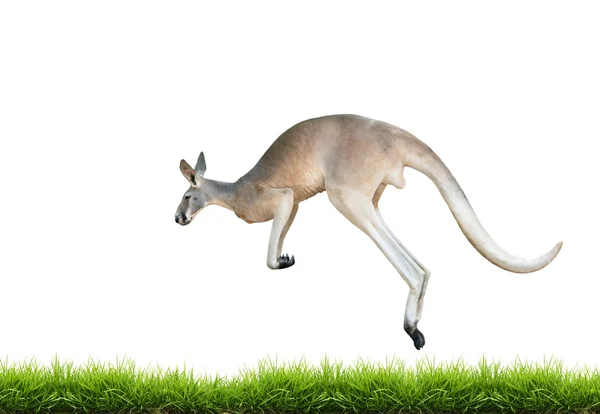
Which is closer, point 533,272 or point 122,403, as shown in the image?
point 122,403

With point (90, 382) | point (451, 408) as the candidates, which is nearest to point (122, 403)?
point (90, 382)

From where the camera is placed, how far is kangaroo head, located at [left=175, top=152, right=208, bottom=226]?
195 inches

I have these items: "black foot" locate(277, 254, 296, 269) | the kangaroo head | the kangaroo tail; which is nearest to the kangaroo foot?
the kangaroo tail

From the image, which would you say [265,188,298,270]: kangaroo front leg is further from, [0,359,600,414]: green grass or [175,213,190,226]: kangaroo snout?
[0,359,600,414]: green grass

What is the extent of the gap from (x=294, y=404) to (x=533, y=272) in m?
1.38

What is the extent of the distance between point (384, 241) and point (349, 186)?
336 mm

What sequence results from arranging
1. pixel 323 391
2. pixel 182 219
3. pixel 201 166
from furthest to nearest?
pixel 201 166 < pixel 182 219 < pixel 323 391

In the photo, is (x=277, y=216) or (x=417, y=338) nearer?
(x=417, y=338)

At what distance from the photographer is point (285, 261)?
16.3 ft

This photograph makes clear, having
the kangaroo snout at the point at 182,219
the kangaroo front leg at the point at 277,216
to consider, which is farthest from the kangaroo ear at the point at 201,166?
the kangaroo front leg at the point at 277,216

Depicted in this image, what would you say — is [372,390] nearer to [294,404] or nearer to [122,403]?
[294,404]

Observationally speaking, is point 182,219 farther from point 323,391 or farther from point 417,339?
point 417,339

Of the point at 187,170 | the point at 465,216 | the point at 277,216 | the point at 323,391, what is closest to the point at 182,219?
the point at 187,170

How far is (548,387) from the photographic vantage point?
438 cm
